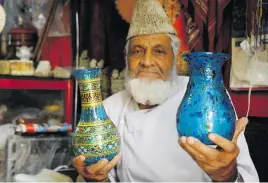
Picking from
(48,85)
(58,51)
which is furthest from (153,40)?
(58,51)

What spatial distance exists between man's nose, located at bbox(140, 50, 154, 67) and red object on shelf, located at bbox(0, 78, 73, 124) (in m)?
0.83

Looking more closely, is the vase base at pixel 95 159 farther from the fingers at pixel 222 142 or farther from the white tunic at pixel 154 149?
the fingers at pixel 222 142

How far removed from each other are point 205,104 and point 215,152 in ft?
0.49

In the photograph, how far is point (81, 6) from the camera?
267 centimetres

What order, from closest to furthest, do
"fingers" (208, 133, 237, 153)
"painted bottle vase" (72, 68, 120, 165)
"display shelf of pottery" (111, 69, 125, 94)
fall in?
"fingers" (208, 133, 237, 153), "painted bottle vase" (72, 68, 120, 165), "display shelf of pottery" (111, 69, 125, 94)

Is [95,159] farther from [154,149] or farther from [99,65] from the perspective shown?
[99,65]

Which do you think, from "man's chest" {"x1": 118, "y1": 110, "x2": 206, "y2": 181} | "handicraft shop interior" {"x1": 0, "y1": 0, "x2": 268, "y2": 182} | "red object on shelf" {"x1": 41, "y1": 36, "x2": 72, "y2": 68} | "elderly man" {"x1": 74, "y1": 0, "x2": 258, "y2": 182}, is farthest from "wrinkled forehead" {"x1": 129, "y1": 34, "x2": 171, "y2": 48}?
"red object on shelf" {"x1": 41, "y1": 36, "x2": 72, "y2": 68}

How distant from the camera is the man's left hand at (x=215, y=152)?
1280 millimetres

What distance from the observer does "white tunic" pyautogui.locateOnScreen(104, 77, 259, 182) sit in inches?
70.9

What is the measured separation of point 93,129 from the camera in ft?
4.98

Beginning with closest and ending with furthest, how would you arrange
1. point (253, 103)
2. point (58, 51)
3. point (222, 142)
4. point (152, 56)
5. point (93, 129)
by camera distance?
point (222, 142) < point (93, 129) < point (253, 103) < point (152, 56) < point (58, 51)

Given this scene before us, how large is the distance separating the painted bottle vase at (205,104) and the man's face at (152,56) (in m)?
0.51

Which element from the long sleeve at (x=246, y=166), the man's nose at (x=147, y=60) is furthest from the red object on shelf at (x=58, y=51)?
the long sleeve at (x=246, y=166)

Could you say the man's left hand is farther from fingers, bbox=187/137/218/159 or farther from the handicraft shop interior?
the handicraft shop interior
